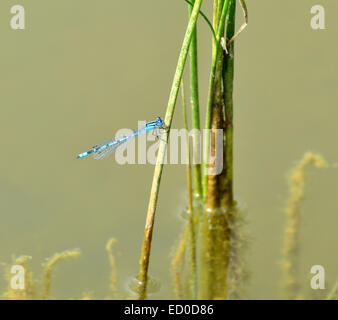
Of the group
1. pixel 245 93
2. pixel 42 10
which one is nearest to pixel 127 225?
pixel 245 93

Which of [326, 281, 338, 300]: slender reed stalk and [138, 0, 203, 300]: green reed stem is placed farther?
[326, 281, 338, 300]: slender reed stalk

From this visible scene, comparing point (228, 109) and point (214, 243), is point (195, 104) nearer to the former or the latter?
point (228, 109)

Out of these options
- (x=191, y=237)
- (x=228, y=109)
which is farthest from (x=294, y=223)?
(x=228, y=109)

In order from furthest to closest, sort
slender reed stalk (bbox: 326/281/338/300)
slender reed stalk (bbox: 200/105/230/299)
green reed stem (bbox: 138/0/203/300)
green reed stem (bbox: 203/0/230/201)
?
slender reed stalk (bbox: 200/105/230/299), slender reed stalk (bbox: 326/281/338/300), green reed stem (bbox: 203/0/230/201), green reed stem (bbox: 138/0/203/300)

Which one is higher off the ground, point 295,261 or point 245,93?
point 245,93

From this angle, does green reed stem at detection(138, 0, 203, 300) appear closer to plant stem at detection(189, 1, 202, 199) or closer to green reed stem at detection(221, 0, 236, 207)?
plant stem at detection(189, 1, 202, 199)

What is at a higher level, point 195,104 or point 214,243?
point 195,104

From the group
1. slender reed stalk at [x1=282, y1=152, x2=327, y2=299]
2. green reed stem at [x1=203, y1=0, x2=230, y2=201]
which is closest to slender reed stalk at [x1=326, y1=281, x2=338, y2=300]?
slender reed stalk at [x1=282, y1=152, x2=327, y2=299]

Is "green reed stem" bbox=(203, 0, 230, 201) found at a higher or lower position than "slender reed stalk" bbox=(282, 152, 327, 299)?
higher

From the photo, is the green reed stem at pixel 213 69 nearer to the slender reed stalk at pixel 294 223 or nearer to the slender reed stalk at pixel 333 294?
the slender reed stalk at pixel 294 223

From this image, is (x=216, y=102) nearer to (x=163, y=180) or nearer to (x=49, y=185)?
(x=163, y=180)

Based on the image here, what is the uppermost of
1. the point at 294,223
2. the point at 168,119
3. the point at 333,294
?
the point at 168,119
